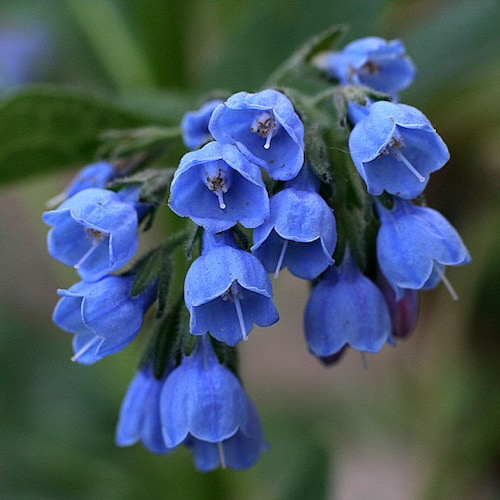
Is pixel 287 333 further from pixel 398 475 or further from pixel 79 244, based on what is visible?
pixel 79 244

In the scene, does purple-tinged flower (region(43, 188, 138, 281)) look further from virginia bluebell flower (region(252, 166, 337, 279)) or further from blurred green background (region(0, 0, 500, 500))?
blurred green background (region(0, 0, 500, 500))

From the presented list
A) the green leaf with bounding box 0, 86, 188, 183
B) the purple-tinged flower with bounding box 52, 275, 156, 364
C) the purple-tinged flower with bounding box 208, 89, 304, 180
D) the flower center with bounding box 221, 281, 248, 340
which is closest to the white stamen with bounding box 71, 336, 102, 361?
the purple-tinged flower with bounding box 52, 275, 156, 364

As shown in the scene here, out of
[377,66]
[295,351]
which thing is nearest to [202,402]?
[377,66]

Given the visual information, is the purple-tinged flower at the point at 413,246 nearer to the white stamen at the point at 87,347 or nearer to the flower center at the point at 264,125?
the flower center at the point at 264,125

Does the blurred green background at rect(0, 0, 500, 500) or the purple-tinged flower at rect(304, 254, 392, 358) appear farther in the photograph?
the blurred green background at rect(0, 0, 500, 500)

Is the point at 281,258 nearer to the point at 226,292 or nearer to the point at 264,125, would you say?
the point at 226,292

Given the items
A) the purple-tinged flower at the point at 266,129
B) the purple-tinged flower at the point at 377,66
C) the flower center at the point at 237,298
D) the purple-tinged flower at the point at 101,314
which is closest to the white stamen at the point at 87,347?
the purple-tinged flower at the point at 101,314
